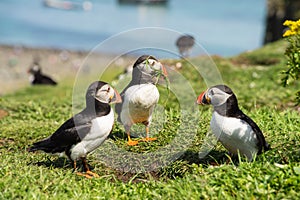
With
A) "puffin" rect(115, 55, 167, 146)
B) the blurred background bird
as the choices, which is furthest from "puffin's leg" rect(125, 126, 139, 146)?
the blurred background bird

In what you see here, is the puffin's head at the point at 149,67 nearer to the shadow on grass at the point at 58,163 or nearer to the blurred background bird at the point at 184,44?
the shadow on grass at the point at 58,163

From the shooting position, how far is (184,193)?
13.5 feet

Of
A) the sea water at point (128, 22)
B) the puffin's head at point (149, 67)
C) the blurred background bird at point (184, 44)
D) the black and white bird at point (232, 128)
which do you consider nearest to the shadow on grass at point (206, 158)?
the black and white bird at point (232, 128)

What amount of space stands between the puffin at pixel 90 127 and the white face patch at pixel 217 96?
2.84 ft

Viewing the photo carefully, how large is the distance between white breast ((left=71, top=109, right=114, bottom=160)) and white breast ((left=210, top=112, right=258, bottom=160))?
970 mm

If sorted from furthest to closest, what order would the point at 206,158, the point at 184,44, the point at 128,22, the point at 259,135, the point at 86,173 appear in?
the point at 128,22, the point at 184,44, the point at 206,158, the point at 86,173, the point at 259,135

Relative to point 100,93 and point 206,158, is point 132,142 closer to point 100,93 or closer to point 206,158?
point 206,158

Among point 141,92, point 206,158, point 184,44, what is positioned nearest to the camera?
point 206,158

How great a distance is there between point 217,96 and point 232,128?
35 cm

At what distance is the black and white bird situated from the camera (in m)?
4.68

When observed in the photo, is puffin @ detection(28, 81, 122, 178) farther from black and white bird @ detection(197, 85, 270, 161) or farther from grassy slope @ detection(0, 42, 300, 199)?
black and white bird @ detection(197, 85, 270, 161)

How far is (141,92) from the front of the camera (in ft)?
17.5

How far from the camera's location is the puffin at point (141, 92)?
522 cm

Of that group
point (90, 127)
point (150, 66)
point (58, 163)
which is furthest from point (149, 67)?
point (58, 163)
